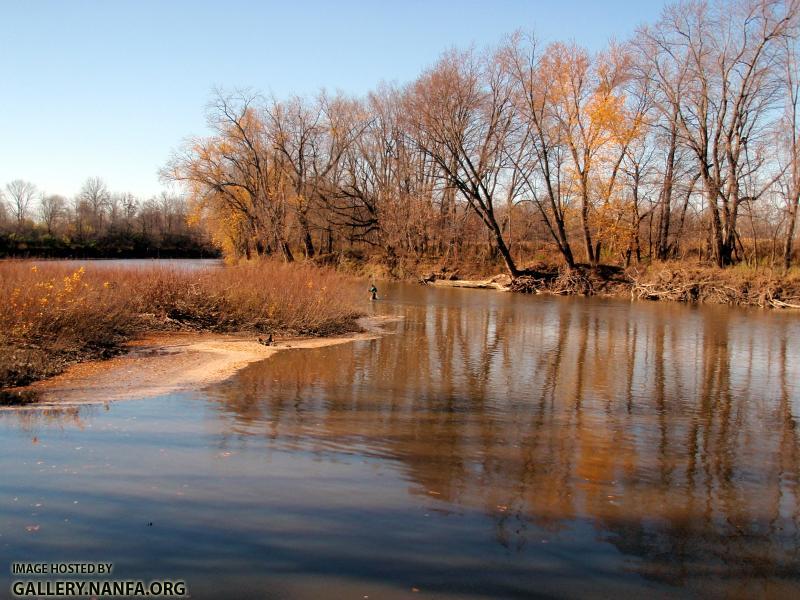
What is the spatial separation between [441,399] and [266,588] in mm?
7087

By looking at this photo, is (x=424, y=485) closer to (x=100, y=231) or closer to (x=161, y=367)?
(x=161, y=367)

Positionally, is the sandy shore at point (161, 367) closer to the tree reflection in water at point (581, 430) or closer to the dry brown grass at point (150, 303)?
the dry brown grass at point (150, 303)

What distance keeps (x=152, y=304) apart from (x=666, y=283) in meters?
28.2

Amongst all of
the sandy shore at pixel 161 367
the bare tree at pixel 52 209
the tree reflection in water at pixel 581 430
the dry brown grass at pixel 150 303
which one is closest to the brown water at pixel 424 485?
the tree reflection in water at pixel 581 430

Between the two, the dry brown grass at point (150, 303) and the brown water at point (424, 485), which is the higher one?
the dry brown grass at point (150, 303)

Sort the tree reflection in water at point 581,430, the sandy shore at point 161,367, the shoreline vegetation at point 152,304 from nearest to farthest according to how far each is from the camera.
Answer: the tree reflection in water at point 581,430
the sandy shore at point 161,367
the shoreline vegetation at point 152,304

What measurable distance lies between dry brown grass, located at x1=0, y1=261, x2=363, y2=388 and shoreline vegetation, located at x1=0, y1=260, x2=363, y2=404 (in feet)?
0.08

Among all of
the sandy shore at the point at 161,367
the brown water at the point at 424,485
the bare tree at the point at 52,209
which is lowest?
the brown water at the point at 424,485

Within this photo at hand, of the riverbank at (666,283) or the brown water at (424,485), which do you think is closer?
the brown water at (424,485)

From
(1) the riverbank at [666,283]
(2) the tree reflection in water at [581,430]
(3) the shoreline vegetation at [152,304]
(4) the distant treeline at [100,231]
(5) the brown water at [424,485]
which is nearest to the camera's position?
(5) the brown water at [424,485]

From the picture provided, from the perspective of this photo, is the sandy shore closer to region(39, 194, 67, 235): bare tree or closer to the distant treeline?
the distant treeline

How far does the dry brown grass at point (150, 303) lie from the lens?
1462cm

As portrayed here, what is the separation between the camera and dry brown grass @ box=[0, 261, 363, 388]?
48.0 feet

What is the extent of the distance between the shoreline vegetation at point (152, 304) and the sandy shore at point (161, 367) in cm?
60
